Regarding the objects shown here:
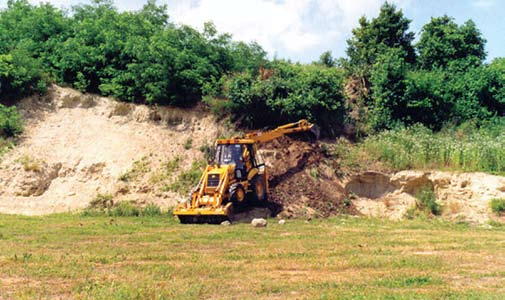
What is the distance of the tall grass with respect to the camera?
72.0ft

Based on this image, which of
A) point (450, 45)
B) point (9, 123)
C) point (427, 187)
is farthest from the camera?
point (450, 45)

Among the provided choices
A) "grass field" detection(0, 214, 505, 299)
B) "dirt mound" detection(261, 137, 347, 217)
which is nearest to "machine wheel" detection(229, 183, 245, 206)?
"grass field" detection(0, 214, 505, 299)

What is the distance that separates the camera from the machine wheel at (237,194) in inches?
691

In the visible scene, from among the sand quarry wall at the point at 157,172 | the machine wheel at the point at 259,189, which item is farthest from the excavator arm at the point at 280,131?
the machine wheel at the point at 259,189

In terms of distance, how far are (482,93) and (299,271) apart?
2219 cm

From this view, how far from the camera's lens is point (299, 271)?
30.0 feet

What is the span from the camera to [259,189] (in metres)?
19.3

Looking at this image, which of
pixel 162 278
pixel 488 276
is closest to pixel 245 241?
pixel 162 278

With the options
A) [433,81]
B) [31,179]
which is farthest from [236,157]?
[433,81]

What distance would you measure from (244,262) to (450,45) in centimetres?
2512

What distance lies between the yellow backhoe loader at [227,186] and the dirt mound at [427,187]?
4992mm

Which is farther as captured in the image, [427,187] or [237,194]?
[427,187]

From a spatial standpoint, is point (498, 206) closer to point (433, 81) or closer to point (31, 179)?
point (433, 81)

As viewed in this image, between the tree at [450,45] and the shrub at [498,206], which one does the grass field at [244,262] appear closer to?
the shrub at [498,206]
